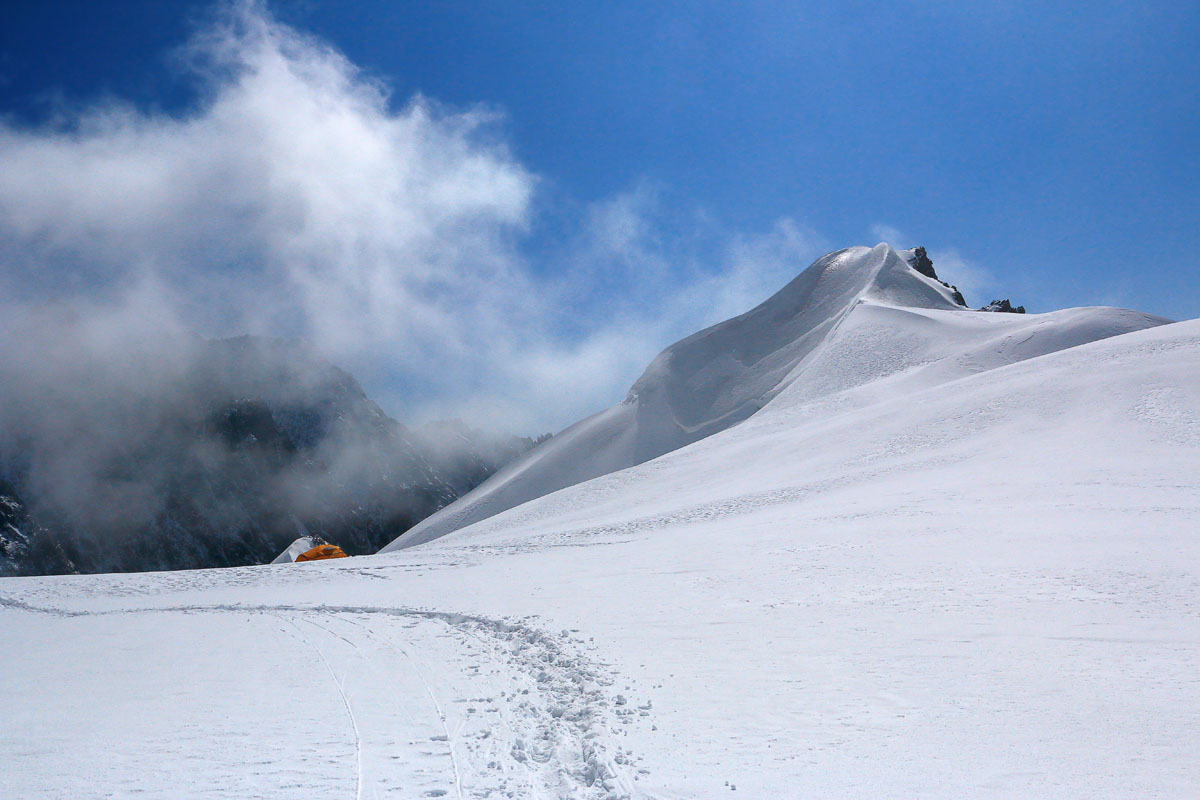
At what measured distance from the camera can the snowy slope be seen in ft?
176

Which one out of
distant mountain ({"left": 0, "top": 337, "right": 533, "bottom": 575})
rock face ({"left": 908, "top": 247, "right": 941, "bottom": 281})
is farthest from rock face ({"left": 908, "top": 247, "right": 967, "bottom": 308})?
distant mountain ({"left": 0, "top": 337, "right": 533, "bottom": 575})

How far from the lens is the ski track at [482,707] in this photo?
605 cm

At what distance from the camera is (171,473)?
542 feet

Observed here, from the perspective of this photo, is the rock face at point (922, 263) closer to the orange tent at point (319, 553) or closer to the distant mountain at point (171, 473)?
the orange tent at point (319, 553)

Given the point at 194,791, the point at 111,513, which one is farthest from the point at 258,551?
the point at 194,791

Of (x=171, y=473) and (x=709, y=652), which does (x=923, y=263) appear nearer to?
(x=709, y=652)

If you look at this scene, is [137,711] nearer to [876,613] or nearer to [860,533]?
[876,613]

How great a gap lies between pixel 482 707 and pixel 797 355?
7113cm

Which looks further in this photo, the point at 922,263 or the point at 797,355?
the point at 922,263

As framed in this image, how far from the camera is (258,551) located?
544ft

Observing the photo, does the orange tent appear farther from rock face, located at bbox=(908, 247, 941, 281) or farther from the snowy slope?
rock face, located at bbox=(908, 247, 941, 281)

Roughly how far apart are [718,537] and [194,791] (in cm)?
1637

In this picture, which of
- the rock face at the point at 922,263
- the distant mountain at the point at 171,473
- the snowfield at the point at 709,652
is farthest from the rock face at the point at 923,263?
the distant mountain at the point at 171,473

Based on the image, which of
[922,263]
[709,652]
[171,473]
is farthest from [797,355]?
[171,473]
